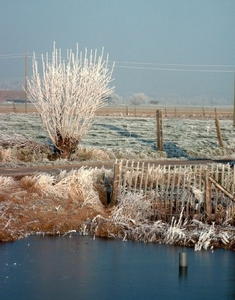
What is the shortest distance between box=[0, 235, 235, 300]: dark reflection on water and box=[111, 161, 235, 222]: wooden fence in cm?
198

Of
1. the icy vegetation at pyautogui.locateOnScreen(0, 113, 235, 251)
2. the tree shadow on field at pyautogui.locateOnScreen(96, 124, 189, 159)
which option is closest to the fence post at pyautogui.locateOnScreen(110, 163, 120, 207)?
the icy vegetation at pyautogui.locateOnScreen(0, 113, 235, 251)

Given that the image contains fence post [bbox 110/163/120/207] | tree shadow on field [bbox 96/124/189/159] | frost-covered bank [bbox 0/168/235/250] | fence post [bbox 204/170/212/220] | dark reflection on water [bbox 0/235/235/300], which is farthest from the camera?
tree shadow on field [bbox 96/124/189/159]

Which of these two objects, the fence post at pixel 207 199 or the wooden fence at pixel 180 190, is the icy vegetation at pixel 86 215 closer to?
the wooden fence at pixel 180 190

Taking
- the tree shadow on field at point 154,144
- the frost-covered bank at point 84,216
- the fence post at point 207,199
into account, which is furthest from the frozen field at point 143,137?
the fence post at point 207,199

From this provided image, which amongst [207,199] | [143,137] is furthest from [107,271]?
[143,137]

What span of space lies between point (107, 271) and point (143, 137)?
24.5 metres

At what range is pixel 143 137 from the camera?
36500 millimetres

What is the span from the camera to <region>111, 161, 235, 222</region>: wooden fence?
1589cm

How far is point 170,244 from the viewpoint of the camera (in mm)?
14406

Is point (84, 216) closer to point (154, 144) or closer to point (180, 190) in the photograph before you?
point (180, 190)

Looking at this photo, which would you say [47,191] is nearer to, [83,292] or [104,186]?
[104,186]

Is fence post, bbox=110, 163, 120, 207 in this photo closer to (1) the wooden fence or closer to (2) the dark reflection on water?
(1) the wooden fence

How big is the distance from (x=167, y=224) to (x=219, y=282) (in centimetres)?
382

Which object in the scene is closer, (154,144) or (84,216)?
(84,216)
